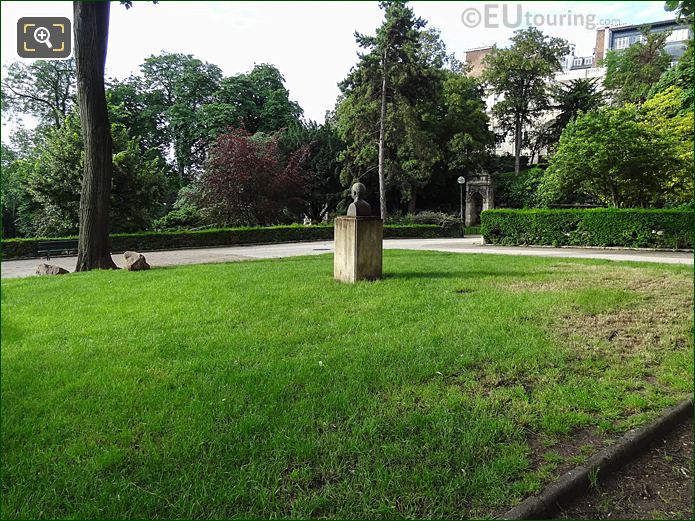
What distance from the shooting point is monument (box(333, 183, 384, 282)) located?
7.90 meters

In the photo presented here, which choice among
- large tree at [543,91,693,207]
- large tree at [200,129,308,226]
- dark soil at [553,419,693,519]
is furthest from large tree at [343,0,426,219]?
dark soil at [553,419,693,519]

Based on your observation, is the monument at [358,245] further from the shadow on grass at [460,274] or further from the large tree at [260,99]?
the large tree at [260,99]

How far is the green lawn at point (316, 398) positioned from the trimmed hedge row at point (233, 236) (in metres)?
12.7

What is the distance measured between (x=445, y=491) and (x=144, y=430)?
1.68 m

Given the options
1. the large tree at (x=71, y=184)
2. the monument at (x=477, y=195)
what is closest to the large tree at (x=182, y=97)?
the large tree at (x=71, y=184)

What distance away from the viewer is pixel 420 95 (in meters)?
30.9

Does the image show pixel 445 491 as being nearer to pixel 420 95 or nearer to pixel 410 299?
pixel 410 299

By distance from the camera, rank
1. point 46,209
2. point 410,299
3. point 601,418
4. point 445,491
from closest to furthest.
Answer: point 445,491
point 601,418
point 410,299
point 46,209

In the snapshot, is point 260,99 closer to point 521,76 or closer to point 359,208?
point 521,76

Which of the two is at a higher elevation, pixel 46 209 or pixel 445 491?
pixel 46 209

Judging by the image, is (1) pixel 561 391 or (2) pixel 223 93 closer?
(1) pixel 561 391

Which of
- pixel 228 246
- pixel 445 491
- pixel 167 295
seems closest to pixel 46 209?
pixel 228 246

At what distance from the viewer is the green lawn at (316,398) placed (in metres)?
2.20

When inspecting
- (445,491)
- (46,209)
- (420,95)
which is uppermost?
(420,95)
